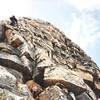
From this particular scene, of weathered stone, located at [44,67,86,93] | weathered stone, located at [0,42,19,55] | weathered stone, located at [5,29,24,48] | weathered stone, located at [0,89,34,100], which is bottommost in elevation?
weathered stone, located at [0,89,34,100]

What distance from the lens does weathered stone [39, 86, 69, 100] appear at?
3903 centimetres

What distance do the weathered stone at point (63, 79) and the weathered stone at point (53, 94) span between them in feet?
6.88

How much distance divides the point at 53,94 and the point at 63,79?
384 cm

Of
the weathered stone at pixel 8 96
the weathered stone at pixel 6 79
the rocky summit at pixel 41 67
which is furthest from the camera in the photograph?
the rocky summit at pixel 41 67

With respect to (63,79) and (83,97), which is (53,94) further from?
(83,97)

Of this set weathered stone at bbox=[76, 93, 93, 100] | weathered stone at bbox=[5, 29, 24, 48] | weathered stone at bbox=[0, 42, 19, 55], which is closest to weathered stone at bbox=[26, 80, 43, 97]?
weathered stone at bbox=[76, 93, 93, 100]

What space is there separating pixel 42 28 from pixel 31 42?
12418mm

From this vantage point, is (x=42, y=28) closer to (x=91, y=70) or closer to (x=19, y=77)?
(x=91, y=70)

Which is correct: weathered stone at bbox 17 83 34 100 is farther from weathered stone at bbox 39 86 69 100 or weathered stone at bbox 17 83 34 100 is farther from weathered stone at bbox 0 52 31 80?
weathered stone at bbox 0 52 31 80

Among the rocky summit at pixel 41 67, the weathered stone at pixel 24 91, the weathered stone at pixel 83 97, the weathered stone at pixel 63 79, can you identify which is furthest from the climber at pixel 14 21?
the weathered stone at pixel 24 91

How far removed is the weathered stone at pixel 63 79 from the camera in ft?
139

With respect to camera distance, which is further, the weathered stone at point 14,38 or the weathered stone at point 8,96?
the weathered stone at point 14,38

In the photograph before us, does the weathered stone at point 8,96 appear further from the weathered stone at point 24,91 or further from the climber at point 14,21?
the climber at point 14,21

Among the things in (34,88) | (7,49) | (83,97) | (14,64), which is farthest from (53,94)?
(7,49)
